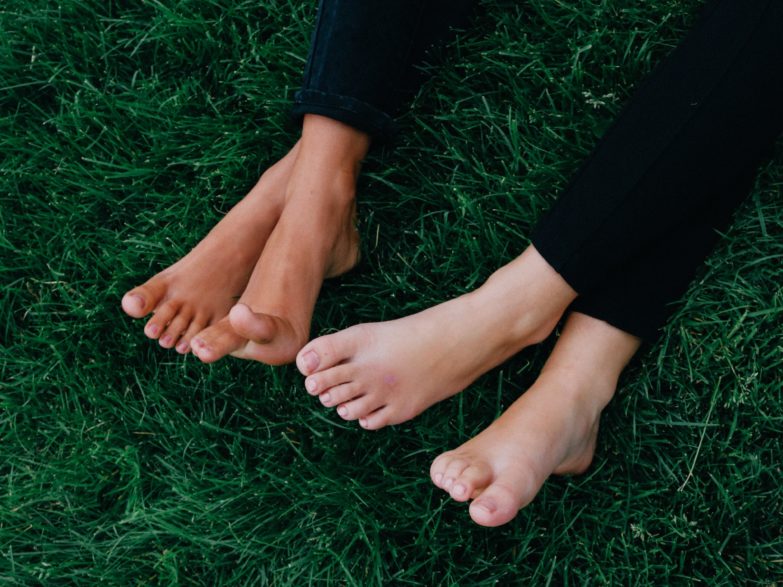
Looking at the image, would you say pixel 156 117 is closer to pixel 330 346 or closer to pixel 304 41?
pixel 304 41

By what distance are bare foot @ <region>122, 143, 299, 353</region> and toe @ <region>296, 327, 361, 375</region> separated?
0.94 feet

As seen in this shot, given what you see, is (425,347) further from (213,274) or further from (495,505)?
(213,274)

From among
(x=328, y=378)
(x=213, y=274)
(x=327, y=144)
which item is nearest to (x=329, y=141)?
(x=327, y=144)

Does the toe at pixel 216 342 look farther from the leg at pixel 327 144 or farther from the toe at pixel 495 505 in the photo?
the toe at pixel 495 505

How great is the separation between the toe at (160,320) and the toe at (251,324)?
27 centimetres

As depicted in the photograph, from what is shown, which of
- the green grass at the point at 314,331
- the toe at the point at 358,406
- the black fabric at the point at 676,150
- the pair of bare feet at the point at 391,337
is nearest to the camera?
the black fabric at the point at 676,150

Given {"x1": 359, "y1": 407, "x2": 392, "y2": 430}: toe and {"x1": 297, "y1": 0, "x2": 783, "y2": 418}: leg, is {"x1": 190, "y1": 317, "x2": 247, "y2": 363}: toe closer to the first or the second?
{"x1": 297, "y1": 0, "x2": 783, "y2": 418}: leg

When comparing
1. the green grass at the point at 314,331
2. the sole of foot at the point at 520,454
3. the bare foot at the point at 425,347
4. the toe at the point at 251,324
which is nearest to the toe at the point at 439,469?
the sole of foot at the point at 520,454

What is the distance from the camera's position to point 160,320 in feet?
4.74

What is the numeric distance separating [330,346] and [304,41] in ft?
2.68

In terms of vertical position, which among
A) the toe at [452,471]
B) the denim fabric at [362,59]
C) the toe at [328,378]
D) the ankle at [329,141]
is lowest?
the toe at [328,378]

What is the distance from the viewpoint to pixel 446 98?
165 centimetres

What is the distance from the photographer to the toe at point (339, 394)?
4.48 ft

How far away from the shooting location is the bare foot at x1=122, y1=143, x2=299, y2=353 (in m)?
1.46
